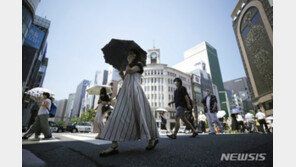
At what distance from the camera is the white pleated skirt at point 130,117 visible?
204cm

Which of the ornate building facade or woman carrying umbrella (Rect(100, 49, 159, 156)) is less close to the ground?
the ornate building facade

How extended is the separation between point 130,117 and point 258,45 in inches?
2053

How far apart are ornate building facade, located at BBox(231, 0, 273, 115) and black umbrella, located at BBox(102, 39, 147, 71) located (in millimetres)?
45419

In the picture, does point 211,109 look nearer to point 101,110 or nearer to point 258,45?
point 101,110

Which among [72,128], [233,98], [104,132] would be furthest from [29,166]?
[233,98]

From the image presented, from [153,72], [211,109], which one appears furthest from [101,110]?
[153,72]

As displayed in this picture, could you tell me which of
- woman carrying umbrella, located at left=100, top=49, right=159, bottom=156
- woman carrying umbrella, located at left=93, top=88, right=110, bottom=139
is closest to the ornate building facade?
woman carrying umbrella, located at left=93, top=88, right=110, bottom=139

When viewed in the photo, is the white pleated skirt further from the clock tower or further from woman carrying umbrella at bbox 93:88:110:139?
the clock tower

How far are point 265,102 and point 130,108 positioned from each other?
52553 millimetres

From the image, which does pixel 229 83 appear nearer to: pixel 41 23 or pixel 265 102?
pixel 265 102

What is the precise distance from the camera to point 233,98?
11569 cm

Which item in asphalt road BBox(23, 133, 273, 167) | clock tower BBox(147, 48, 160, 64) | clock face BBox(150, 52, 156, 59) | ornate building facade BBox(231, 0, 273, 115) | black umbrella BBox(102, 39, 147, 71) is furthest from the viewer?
clock face BBox(150, 52, 156, 59)

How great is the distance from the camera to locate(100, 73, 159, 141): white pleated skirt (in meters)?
2.04
